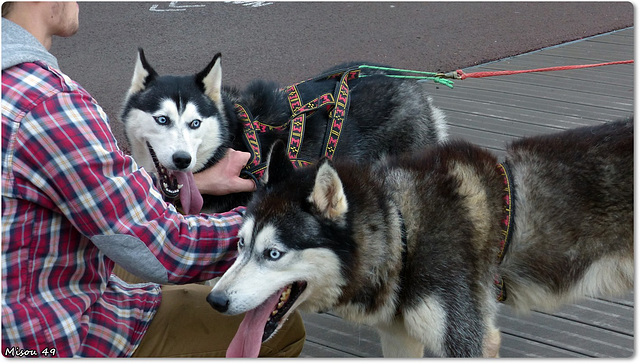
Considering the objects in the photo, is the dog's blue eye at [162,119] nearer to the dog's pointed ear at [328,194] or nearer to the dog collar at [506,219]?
the dog's pointed ear at [328,194]

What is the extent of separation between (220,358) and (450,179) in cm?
109

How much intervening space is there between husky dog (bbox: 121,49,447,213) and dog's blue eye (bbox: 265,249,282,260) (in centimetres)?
96

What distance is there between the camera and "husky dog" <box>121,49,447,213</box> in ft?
11.4

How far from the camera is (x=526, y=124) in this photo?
5508 mm

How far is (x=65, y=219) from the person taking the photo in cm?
216

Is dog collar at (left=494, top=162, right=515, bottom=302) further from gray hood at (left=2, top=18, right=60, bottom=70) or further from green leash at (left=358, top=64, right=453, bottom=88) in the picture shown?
gray hood at (left=2, top=18, right=60, bottom=70)

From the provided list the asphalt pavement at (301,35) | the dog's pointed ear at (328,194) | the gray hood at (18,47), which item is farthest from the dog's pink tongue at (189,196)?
the asphalt pavement at (301,35)

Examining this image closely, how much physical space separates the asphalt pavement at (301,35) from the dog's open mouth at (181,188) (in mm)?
2615

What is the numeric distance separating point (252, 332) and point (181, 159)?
114 centimetres

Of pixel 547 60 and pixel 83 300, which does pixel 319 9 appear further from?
pixel 83 300

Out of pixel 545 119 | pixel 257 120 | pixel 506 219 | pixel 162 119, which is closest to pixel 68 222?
pixel 162 119

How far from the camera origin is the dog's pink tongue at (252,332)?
249cm

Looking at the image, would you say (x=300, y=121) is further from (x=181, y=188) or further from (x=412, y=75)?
(x=412, y=75)

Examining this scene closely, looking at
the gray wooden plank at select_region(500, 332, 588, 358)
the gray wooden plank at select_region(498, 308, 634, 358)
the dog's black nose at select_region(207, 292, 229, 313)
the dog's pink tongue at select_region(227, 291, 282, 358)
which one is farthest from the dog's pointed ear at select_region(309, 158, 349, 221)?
the gray wooden plank at select_region(498, 308, 634, 358)
